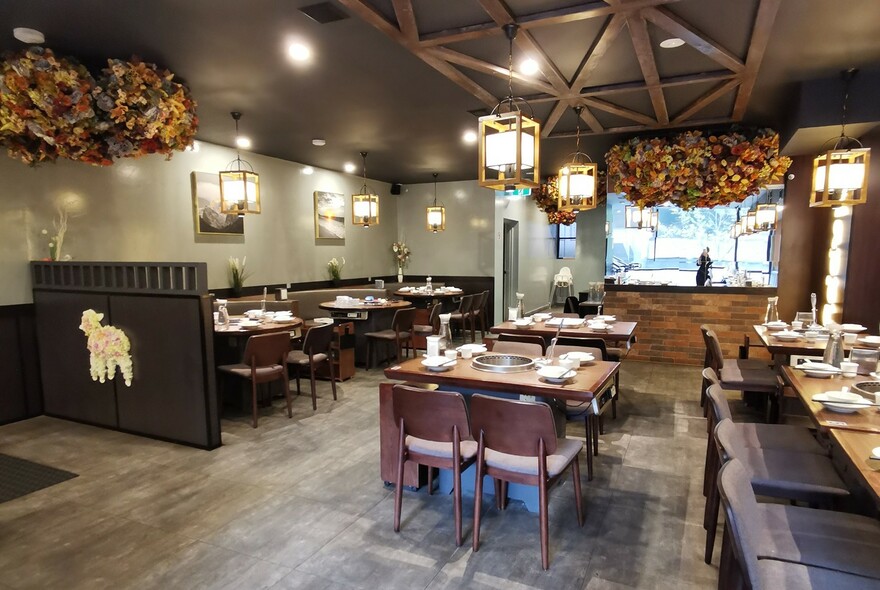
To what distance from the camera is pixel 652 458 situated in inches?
142

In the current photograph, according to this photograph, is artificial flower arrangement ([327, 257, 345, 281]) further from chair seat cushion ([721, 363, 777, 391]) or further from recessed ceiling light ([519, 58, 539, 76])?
chair seat cushion ([721, 363, 777, 391])

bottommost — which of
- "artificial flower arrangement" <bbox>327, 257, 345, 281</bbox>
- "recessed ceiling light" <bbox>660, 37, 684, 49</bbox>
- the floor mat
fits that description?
the floor mat

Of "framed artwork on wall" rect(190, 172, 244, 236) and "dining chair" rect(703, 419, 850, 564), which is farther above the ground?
A: "framed artwork on wall" rect(190, 172, 244, 236)

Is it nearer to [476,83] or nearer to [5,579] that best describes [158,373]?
[5,579]

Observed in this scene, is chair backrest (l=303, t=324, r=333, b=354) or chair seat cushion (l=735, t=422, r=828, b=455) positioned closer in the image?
chair seat cushion (l=735, t=422, r=828, b=455)

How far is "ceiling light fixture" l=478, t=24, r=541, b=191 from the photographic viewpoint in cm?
253

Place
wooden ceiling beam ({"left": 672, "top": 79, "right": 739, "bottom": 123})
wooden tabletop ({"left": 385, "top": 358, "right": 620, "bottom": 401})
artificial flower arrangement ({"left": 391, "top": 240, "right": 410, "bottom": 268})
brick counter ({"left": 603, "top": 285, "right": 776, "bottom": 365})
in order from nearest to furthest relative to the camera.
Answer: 1. wooden tabletop ({"left": 385, "top": 358, "right": 620, "bottom": 401})
2. wooden ceiling beam ({"left": 672, "top": 79, "right": 739, "bottom": 123})
3. brick counter ({"left": 603, "top": 285, "right": 776, "bottom": 365})
4. artificial flower arrangement ({"left": 391, "top": 240, "right": 410, "bottom": 268})

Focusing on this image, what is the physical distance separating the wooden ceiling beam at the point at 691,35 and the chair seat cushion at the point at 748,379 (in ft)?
7.70

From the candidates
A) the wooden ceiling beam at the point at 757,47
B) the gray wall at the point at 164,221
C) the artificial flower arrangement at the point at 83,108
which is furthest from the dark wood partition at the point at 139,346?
the wooden ceiling beam at the point at 757,47

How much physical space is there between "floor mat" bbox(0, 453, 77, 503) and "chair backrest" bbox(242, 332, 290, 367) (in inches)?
55.7

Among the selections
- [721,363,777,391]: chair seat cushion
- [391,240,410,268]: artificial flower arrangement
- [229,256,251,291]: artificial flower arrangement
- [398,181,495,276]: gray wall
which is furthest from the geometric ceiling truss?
[391,240,410,268]: artificial flower arrangement

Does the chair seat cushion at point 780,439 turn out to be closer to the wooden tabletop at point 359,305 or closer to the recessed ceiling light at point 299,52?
the recessed ceiling light at point 299,52

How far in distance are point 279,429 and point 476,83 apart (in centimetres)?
343

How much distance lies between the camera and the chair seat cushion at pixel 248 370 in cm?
426
